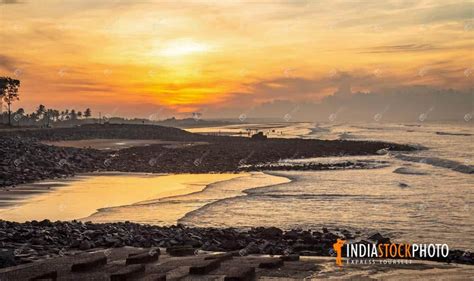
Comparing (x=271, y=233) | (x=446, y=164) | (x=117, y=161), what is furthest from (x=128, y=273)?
(x=446, y=164)

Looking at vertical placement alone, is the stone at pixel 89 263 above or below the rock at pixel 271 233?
above

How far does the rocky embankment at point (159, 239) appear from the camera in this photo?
44.9 ft

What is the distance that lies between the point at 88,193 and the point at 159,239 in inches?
563

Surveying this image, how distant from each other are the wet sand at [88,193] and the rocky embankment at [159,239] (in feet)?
14.9

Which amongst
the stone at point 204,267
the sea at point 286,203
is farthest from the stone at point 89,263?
the sea at point 286,203

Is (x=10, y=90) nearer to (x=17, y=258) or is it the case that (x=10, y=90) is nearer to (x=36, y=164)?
(x=36, y=164)

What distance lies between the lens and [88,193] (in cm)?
2883

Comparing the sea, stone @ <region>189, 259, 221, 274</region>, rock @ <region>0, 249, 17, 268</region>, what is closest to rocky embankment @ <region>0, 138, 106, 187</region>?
the sea

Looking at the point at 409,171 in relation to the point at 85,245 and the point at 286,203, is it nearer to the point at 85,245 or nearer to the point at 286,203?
the point at 286,203

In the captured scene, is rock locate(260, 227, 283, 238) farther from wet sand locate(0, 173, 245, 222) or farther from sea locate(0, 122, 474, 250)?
wet sand locate(0, 173, 245, 222)

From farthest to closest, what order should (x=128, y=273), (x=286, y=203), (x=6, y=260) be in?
(x=286, y=203), (x=6, y=260), (x=128, y=273)

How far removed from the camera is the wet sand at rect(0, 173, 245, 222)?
22188 mm

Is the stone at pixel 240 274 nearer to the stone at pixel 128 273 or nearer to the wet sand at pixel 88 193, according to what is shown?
the stone at pixel 128 273

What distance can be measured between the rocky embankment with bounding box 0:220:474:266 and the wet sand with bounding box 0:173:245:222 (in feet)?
14.9
